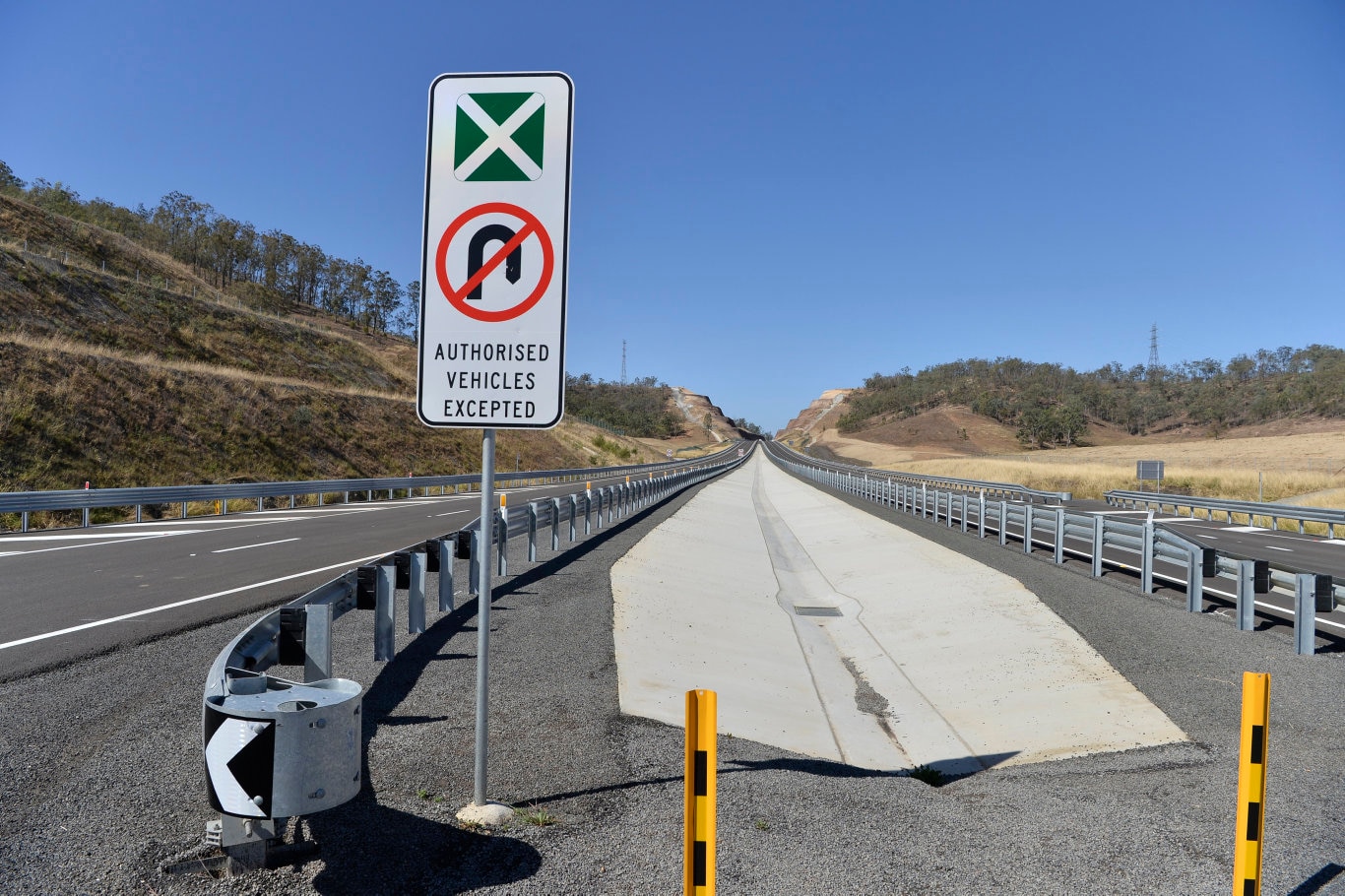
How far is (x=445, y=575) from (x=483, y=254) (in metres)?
4.93

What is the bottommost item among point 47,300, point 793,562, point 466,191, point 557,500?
point 793,562

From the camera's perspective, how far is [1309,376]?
405 feet

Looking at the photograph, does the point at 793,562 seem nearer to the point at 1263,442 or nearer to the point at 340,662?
the point at 340,662

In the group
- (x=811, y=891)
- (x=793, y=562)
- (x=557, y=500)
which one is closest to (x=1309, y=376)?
(x=793, y=562)

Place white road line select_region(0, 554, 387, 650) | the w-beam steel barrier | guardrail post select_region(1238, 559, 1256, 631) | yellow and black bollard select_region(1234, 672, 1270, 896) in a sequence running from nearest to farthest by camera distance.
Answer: yellow and black bollard select_region(1234, 672, 1270, 896) < white road line select_region(0, 554, 387, 650) < guardrail post select_region(1238, 559, 1256, 631) < the w-beam steel barrier

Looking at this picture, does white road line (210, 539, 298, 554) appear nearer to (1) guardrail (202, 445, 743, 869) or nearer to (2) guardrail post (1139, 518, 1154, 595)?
(1) guardrail (202, 445, 743, 869)

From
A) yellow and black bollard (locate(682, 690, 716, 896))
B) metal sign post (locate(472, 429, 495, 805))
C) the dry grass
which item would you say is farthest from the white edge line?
the dry grass

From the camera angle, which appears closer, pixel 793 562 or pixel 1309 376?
pixel 793 562

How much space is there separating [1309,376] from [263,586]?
148 meters

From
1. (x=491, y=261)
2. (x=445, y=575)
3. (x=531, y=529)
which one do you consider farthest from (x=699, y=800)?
(x=531, y=529)

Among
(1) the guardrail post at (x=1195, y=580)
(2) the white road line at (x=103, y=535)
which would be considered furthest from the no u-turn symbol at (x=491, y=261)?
(2) the white road line at (x=103, y=535)

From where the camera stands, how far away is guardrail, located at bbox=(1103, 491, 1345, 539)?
75.2 ft

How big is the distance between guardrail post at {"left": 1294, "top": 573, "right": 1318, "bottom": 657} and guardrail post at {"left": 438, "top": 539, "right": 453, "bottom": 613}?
8215 mm

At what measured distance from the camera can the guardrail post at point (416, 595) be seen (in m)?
7.46
